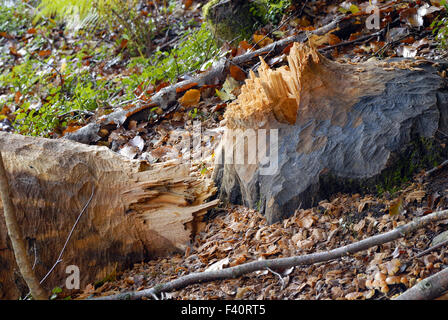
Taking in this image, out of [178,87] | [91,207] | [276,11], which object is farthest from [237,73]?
[91,207]

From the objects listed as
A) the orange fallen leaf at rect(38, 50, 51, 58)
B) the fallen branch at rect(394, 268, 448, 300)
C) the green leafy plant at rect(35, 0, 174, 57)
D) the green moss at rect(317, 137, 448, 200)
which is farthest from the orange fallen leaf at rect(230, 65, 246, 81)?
the orange fallen leaf at rect(38, 50, 51, 58)

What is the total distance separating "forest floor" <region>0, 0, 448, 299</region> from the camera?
6.96ft

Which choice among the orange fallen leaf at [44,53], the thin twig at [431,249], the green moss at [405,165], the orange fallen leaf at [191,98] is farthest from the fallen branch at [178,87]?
the orange fallen leaf at [44,53]

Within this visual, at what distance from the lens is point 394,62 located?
299 centimetres

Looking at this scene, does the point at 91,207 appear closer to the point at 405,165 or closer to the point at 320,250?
the point at 320,250

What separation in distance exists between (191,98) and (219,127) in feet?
2.18

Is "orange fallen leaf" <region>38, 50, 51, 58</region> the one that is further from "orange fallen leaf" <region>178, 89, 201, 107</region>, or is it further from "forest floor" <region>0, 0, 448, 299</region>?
"orange fallen leaf" <region>178, 89, 201, 107</region>

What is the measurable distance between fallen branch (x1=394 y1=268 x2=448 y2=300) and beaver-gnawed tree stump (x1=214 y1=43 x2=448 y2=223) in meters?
0.77

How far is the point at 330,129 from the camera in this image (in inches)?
102

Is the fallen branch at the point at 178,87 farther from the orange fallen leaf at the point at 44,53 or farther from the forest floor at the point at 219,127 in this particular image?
the orange fallen leaf at the point at 44,53

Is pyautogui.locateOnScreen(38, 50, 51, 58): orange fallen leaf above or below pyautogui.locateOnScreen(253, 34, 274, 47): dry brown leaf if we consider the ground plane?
above

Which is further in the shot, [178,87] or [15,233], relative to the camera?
[178,87]

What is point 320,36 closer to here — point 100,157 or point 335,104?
point 335,104

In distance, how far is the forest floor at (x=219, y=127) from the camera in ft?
6.96
